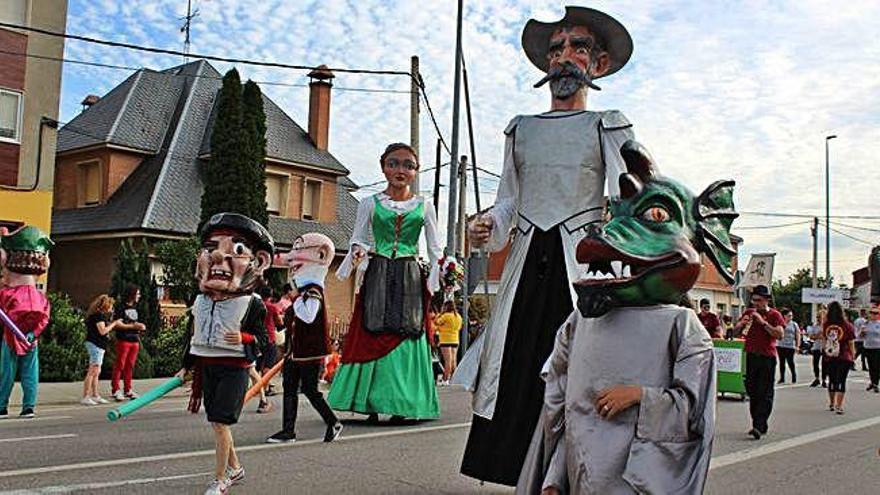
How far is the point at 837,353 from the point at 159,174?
2186 cm

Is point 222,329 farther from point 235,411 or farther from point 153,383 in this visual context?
point 153,383

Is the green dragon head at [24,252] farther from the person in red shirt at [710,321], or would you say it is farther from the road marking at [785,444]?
the person in red shirt at [710,321]

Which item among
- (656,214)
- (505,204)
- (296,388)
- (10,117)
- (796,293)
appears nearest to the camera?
(656,214)

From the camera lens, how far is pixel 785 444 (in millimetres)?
9500

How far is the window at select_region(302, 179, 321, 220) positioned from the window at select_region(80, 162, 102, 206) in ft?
23.2

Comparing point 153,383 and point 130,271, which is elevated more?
point 130,271

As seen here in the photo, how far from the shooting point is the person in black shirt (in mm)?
12953

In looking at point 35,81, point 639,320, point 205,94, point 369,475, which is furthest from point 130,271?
point 639,320

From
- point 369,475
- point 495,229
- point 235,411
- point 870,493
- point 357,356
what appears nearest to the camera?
point 495,229

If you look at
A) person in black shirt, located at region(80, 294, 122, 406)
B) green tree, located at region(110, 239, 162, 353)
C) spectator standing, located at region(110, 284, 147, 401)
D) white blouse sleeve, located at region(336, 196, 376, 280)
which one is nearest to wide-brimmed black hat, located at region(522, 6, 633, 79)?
white blouse sleeve, located at region(336, 196, 376, 280)

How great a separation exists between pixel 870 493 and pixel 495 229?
163 inches

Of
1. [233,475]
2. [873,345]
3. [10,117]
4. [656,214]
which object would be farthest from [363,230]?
[10,117]

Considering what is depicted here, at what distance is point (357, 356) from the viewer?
8.98 metres

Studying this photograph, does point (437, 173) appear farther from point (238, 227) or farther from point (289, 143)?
point (238, 227)
